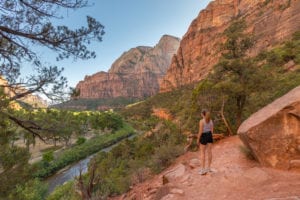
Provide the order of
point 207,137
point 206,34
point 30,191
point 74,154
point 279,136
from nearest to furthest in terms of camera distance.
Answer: point 279,136, point 207,137, point 30,191, point 74,154, point 206,34

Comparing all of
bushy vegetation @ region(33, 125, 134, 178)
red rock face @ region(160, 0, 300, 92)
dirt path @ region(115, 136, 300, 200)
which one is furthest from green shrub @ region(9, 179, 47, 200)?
red rock face @ region(160, 0, 300, 92)

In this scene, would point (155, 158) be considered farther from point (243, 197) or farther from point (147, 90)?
point (147, 90)

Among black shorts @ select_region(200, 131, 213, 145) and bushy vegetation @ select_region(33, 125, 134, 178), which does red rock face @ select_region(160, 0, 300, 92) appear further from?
black shorts @ select_region(200, 131, 213, 145)

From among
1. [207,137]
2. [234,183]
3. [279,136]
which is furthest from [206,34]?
[234,183]

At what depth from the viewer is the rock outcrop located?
4.99m

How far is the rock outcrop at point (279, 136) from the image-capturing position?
499 cm

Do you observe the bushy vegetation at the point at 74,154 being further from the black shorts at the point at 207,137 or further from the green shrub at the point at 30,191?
the black shorts at the point at 207,137

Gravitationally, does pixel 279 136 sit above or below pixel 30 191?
above

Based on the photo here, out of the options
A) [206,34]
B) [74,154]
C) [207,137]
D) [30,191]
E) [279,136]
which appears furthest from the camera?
[206,34]

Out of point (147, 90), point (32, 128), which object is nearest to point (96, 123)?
point (32, 128)

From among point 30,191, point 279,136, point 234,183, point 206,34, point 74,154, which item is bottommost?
point 74,154

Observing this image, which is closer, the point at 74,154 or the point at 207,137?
the point at 207,137

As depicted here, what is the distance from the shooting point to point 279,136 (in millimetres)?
5152

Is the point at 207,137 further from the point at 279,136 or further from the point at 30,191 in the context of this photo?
the point at 30,191
